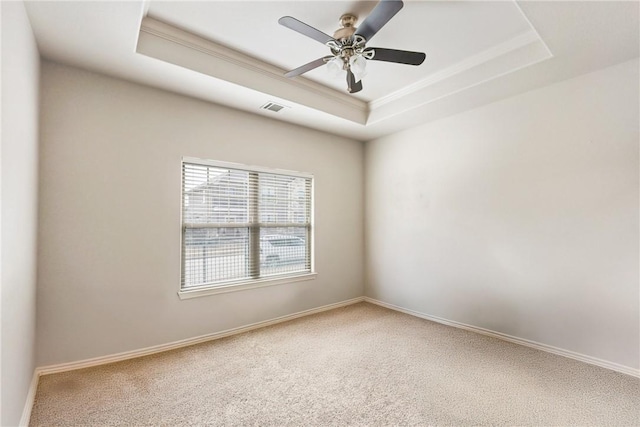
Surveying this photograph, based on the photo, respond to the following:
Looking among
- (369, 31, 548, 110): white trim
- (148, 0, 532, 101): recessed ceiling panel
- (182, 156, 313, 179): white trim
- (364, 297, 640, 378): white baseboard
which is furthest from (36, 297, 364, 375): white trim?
(369, 31, 548, 110): white trim

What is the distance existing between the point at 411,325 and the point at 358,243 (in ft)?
4.85

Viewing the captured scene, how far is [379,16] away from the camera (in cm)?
183

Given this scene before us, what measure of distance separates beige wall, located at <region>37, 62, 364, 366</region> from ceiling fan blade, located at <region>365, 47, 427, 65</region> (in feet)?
5.99

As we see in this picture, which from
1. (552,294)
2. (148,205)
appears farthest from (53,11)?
(552,294)

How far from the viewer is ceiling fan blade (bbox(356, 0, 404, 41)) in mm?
1703

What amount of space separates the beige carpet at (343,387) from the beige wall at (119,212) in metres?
0.30

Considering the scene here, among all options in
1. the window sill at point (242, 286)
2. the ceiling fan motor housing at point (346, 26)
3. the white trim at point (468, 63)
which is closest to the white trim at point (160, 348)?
the window sill at point (242, 286)

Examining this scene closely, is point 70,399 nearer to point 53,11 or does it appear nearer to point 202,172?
point 202,172

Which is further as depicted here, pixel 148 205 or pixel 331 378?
pixel 148 205

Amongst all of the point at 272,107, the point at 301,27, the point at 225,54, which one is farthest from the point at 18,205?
the point at 272,107

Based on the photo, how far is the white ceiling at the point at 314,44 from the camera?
201 cm

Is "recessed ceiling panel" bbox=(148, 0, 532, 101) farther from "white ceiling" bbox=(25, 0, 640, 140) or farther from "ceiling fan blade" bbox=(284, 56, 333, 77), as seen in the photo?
"ceiling fan blade" bbox=(284, 56, 333, 77)

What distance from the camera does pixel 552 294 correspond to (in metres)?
2.85

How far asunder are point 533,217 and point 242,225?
309 cm
